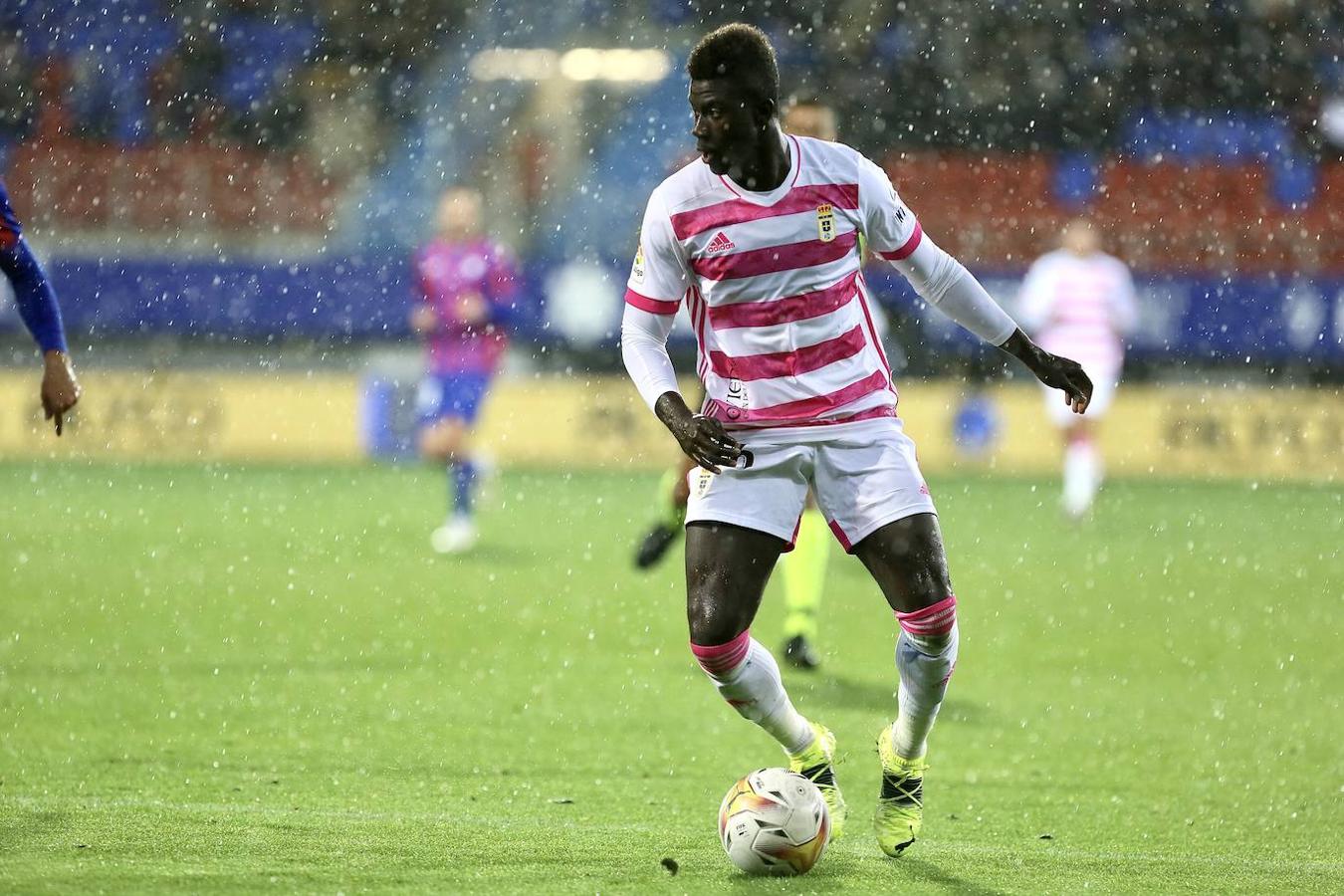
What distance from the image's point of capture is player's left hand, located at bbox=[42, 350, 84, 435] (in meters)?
5.25

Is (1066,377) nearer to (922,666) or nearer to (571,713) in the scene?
(922,666)

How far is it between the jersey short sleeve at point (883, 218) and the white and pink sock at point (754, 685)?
1075 millimetres

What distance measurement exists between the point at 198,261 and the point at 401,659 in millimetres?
10945

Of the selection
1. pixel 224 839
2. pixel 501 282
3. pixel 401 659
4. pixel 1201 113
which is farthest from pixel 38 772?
pixel 1201 113

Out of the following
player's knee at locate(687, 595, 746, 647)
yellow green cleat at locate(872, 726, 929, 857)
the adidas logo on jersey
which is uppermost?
the adidas logo on jersey

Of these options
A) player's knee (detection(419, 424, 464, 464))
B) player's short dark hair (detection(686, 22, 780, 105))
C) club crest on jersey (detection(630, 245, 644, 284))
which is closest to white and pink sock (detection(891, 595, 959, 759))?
club crest on jersey (detection(630, 245, 644, 284))

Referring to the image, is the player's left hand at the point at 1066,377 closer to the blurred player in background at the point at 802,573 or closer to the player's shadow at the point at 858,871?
the player's shadow at the point at 858,871

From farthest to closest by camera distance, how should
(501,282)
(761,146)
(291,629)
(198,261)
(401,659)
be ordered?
(198,261)
(501,282)
(291,629)
(401,659)
(761,146)

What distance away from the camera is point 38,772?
5.38 meters

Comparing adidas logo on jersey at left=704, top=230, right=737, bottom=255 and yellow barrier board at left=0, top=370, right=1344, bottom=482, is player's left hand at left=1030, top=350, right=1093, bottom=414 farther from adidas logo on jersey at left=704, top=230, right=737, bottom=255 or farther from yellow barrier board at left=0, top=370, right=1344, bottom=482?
yellow barrier board at left=0, top=370, right=1344, bottom=482

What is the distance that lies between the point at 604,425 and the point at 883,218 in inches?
489

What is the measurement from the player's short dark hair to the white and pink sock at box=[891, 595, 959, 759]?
136 cm

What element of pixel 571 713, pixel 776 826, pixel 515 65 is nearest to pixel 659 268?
pixel 776 826

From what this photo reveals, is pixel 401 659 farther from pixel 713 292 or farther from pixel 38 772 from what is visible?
pixel 713 292
